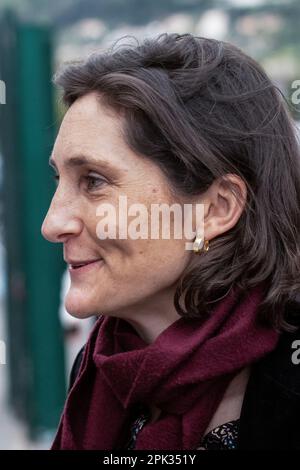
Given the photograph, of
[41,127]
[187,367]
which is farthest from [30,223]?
[187,367]

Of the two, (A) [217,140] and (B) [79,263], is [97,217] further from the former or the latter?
(A) [217,140]

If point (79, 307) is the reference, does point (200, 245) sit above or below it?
above

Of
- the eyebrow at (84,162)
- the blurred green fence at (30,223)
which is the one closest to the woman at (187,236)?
the eyebrow at (84,162)

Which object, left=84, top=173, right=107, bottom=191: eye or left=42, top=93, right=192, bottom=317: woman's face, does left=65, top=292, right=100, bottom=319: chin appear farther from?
left=84, top=173, right=107, bottom=191: eye

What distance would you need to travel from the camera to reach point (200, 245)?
5.84ft

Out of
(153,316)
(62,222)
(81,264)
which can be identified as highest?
(62,222)

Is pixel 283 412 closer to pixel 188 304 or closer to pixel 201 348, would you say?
pixel 201 348

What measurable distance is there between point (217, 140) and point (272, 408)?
0.62 metres

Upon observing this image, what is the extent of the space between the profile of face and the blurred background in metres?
2.66

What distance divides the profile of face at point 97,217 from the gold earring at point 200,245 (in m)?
0.03

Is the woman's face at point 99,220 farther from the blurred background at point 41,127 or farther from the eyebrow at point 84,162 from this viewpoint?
the blurred background at point 41,127

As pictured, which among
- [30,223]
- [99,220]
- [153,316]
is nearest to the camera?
[99,220]

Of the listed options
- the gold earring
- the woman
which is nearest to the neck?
the woman

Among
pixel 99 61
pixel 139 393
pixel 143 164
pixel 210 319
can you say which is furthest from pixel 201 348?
pixel 99 61
